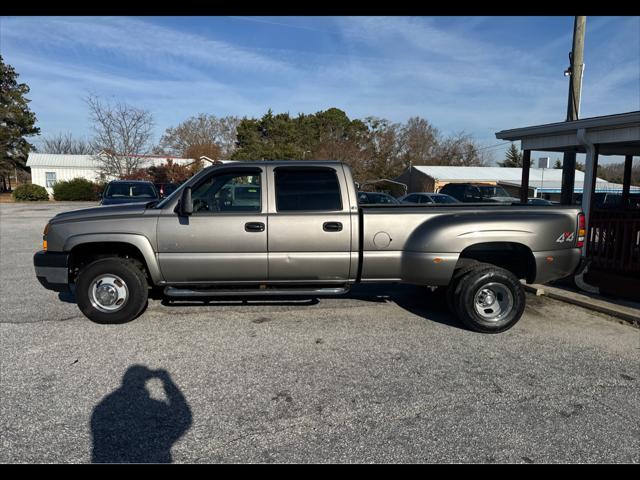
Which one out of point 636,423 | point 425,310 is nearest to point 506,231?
point 425,310

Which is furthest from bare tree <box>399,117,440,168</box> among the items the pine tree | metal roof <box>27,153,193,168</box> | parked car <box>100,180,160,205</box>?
parked car <box>100,180,160,205</box>

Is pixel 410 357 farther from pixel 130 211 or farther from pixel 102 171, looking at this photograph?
pixel 102 171

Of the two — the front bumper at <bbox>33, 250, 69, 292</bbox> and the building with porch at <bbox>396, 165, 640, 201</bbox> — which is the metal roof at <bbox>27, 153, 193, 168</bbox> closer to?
the building with porch at <bbox>396, 165, 640, 201</bbox>

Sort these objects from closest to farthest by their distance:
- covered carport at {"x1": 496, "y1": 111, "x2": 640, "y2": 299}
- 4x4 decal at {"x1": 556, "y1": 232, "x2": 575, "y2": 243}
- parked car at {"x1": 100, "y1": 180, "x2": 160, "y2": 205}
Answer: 4x4 decal at {"x1": 556, "y1": 232, "x2": 575, "y2": 243}
covered carport at {"x1": 496, "y1": 111, "x2": 640, "y2": 299}
parked car at {"x1": 100, "y1": 180, "x2": 160, "y2": 205}

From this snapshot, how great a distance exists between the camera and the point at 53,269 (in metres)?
4.96

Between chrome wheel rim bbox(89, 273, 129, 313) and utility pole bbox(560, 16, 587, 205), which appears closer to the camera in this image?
chrome wheel rim bbox(89, 273, 129, 313)

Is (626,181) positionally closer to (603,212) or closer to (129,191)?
(603,212)

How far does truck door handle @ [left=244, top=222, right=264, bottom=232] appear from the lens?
16.2 ft

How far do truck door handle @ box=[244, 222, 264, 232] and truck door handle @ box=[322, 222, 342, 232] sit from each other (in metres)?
0.74

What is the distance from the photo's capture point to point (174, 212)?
498 cm

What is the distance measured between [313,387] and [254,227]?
2.07 metres

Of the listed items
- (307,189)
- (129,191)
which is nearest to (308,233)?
(307,189)
